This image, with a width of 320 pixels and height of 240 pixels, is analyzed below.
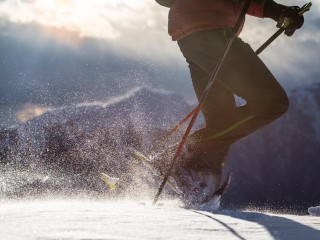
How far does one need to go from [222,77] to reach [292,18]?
953 millimetres

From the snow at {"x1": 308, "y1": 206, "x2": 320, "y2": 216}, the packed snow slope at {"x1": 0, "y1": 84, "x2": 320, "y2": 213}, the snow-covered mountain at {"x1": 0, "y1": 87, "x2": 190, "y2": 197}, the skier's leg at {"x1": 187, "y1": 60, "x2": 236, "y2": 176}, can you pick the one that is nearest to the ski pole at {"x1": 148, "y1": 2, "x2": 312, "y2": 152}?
the skier's leg at {"x1": 187, "y1": 60, "x2": 236, "y2": 176}

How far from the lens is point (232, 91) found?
3633mm

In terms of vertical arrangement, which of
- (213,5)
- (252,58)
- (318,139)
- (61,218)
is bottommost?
(61,218)

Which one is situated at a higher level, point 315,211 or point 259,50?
point 259,50

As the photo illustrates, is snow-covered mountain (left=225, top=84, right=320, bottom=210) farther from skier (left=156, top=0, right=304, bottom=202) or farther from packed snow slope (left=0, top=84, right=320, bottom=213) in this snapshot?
skier (left=156, top=0, right=304, bottom=202)

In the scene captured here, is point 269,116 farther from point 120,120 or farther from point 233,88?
point 120,120

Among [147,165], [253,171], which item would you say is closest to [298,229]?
[147,165]

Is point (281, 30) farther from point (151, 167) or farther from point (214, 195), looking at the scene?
point (151, 167)

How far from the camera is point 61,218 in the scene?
6.42ft

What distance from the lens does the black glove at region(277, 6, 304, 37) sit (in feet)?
12.3

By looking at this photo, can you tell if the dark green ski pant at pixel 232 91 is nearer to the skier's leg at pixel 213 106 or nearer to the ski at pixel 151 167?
the skier's leg at pixel 213 106

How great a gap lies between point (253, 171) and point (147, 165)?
4484 inches

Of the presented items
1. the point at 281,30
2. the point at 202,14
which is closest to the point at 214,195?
the point at 202,14

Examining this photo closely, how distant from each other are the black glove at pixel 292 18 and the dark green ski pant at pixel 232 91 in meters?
0.57
